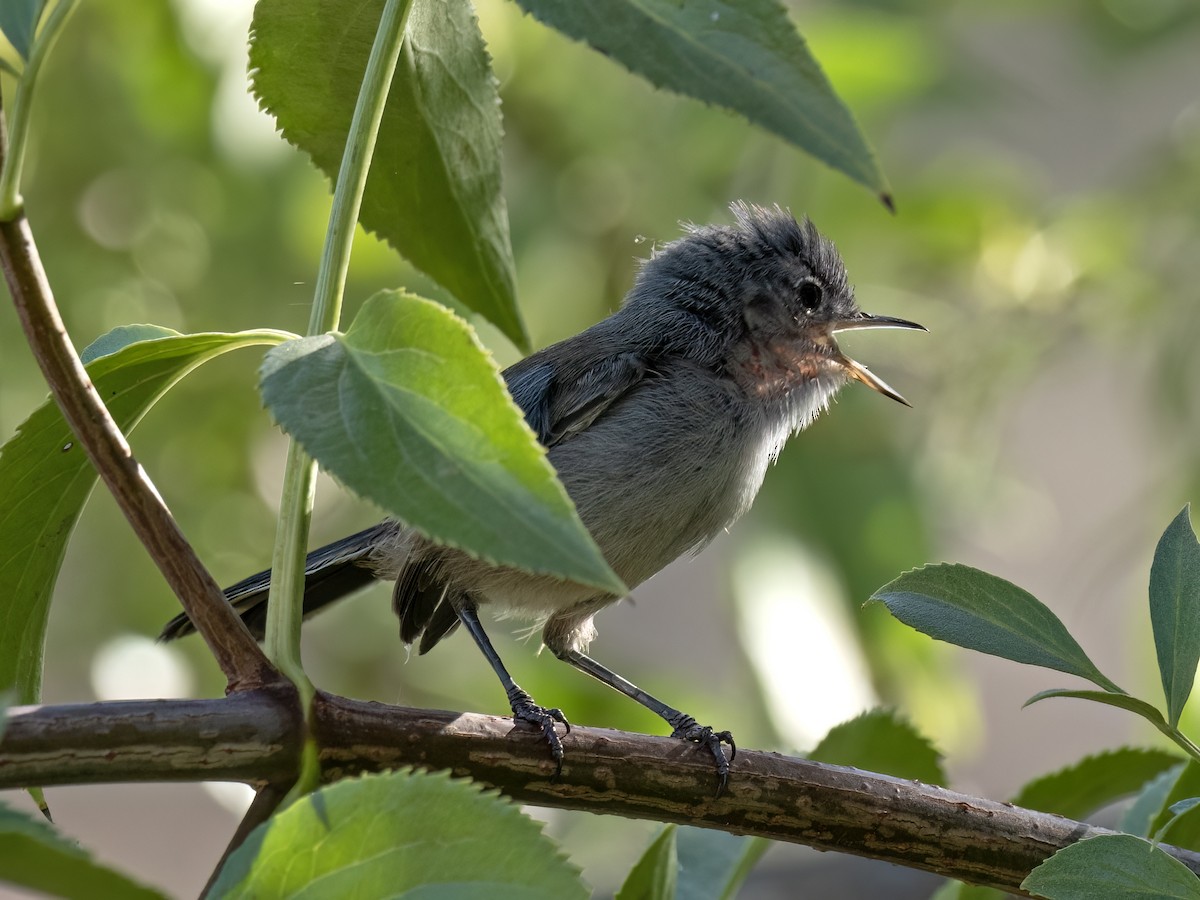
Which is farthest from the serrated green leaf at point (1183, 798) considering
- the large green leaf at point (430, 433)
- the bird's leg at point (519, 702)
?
the large green leaf at point (430, 433)

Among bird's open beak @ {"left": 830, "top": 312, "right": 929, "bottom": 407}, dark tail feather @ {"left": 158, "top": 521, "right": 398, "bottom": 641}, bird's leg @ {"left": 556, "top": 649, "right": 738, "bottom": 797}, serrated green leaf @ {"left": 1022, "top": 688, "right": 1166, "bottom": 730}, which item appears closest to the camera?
serrated green leaf @ {"left": 1022, "top": 688, "right": 1166, "bottom": 730}

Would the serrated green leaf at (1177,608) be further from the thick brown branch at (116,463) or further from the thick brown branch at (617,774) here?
the thick brown branch at (116,463)

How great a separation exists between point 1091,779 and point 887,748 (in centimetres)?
22

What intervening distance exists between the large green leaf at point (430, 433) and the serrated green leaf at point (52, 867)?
26 centimetres

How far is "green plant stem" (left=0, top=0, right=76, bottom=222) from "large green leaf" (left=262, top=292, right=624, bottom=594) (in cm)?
21

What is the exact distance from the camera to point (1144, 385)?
2914 millimetres

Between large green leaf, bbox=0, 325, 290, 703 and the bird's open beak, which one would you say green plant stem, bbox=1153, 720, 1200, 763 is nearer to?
large green leaf, bbox=0, 325, 290, 703

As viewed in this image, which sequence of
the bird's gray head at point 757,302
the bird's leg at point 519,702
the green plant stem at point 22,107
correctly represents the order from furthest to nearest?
the bird's gray head at point 757,302
the bird's leg at point 519,702
the green plant stem at point 22,107

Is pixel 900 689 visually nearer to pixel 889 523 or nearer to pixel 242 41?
pixel 889 523

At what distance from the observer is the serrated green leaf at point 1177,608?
1082 millimetres

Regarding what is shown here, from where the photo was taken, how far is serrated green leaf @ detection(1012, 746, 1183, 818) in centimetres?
144

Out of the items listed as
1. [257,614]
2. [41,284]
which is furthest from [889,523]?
[41,284]

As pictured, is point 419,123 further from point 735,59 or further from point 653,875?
point 653,875

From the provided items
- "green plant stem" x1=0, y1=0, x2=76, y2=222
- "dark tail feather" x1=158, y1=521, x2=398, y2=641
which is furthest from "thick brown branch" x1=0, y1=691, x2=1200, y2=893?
"dark tail feather" x1=158, y1=521, x2=398, y2=641
